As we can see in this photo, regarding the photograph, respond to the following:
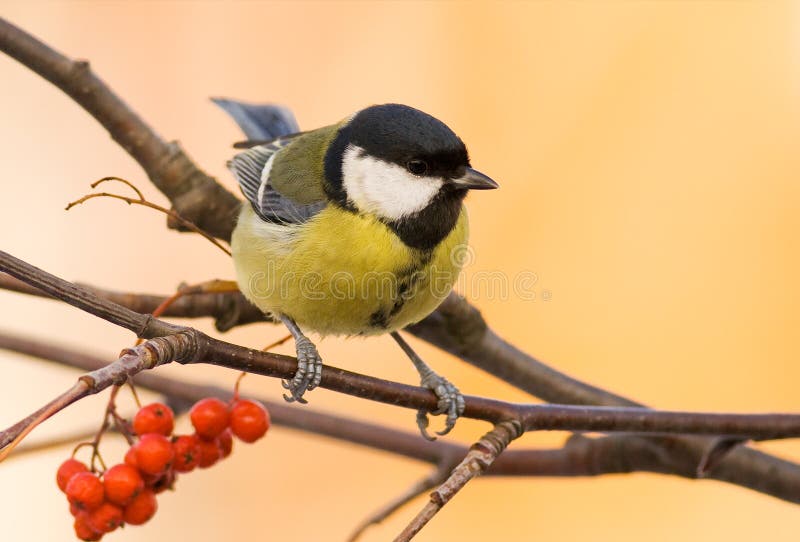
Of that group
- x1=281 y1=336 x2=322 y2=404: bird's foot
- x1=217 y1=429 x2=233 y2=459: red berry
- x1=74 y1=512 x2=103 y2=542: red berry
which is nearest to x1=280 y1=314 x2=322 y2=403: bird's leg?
x1=281 y1=336 x2=322 y2=404: bird's foot

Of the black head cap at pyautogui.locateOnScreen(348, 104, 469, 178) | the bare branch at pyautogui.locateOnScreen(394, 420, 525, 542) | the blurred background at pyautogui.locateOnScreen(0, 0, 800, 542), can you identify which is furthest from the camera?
the blurred background at pyautogui.locateOnScreen(0, 0, 800, 542)

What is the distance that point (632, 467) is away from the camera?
4.75 ft

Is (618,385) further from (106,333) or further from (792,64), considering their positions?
(106,333)

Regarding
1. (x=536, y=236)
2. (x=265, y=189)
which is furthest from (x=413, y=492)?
(x=536, y=236)

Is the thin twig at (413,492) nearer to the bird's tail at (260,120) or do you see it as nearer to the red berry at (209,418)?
the red berry at (209,418)

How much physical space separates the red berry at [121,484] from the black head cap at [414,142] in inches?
24.8

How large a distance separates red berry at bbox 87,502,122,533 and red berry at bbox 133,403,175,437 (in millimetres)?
110

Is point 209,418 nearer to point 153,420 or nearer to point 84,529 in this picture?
point 153,420

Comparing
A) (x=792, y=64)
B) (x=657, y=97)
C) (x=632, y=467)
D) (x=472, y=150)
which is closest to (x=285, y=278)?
(x=632, y=467)

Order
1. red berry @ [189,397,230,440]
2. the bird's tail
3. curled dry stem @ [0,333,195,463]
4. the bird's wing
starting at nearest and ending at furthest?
A: curled dry stem @ [0,333,195,463]
red berry @ [189,397,230,440]
the bird's wing
the bird's tail

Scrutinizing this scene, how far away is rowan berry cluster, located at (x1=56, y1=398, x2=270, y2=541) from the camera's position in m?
1.15

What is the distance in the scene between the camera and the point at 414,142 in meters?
1.43

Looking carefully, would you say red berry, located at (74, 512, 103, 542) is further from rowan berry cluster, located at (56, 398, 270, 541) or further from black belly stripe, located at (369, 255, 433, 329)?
black belly stripe, located at (369, 255, 433, 329)

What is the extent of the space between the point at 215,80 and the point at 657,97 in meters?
1.23
